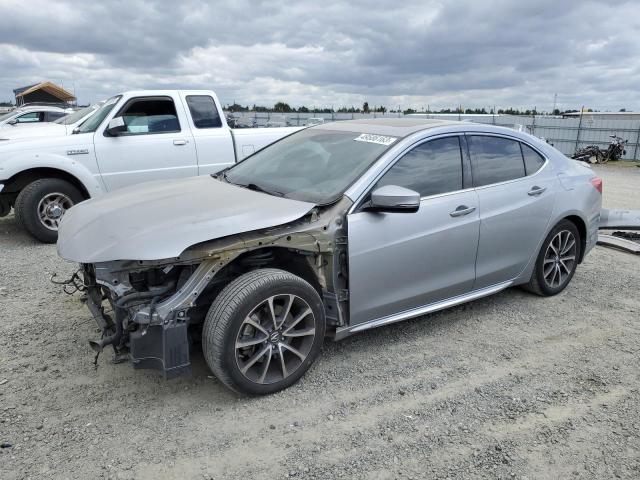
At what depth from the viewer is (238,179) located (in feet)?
13.6

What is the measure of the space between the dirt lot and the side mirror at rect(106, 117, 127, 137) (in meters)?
3.10

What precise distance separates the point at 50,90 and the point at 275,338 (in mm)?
37791

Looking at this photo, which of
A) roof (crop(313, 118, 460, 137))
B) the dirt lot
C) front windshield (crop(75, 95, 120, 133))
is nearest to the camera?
the dirt lot

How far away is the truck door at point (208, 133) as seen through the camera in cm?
746

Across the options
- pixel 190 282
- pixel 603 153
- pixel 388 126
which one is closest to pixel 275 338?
pixel 190 282

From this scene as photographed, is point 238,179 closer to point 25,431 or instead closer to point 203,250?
point 203,250

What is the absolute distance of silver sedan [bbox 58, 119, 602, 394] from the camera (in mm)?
2984

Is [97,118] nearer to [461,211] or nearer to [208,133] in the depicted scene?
[208,133]

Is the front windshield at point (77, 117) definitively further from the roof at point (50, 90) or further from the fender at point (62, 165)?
the roof at point (50, 90)

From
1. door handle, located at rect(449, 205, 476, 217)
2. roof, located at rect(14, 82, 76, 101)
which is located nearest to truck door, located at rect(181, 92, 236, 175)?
door handle, located at rect(449, 205, 476, 217)

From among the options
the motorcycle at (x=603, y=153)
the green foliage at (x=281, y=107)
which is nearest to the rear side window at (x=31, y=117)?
the motorcycle at (x=603, y=153)

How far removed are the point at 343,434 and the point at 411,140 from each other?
2106 mm

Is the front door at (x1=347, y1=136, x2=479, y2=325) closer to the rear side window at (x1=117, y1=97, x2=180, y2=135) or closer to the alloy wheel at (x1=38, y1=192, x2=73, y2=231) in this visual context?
the rear side window at (x1=117, y1=97, x2=180, y2=135)

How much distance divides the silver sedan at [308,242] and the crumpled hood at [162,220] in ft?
0.04
